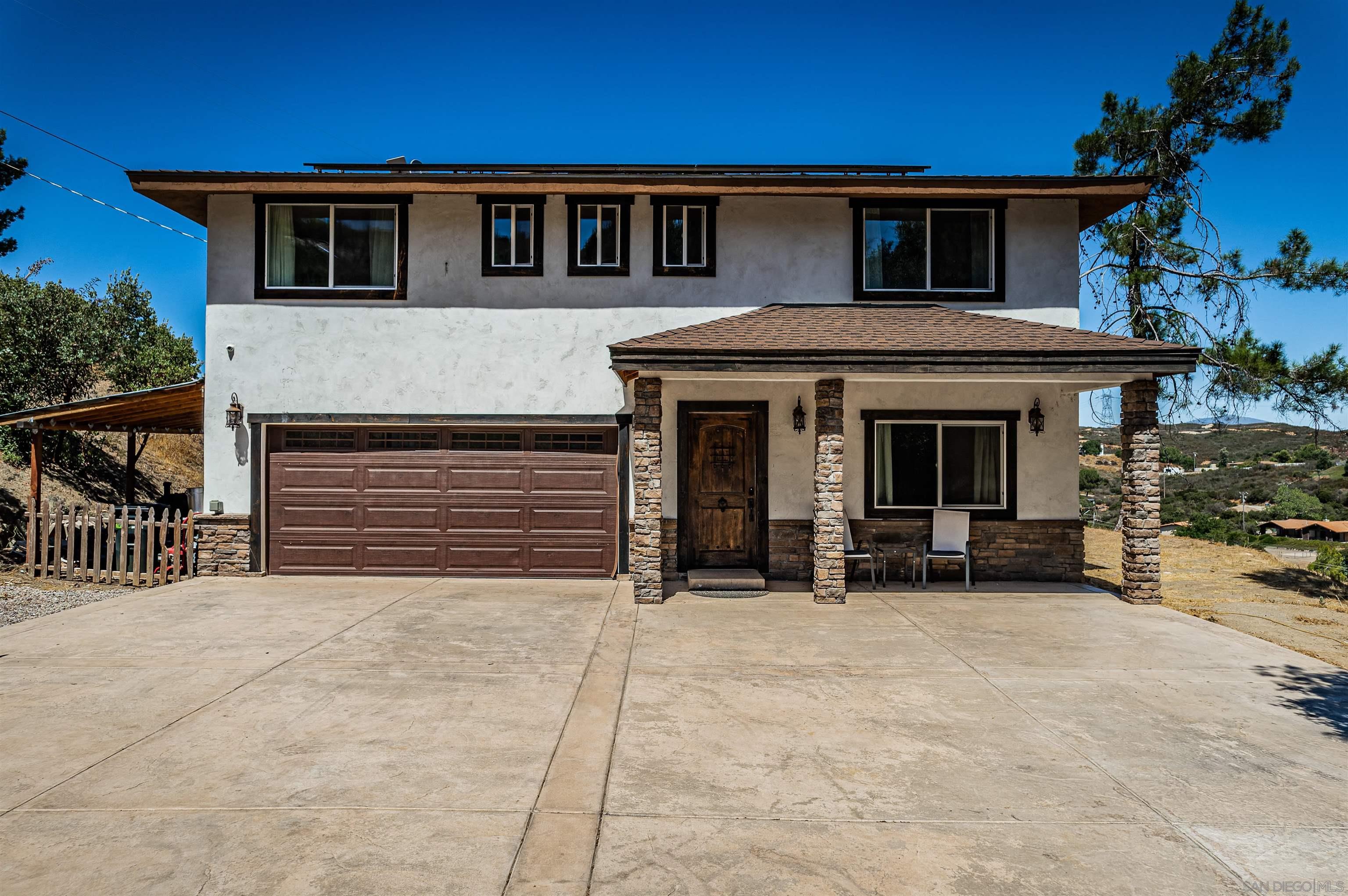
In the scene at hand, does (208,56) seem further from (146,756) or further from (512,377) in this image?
(146,756)

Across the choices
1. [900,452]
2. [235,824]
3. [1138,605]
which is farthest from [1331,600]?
[235,824]

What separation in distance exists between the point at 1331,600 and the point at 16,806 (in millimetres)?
14515

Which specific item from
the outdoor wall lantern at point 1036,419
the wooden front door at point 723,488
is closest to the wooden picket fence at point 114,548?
the wooden front door at point 723,488

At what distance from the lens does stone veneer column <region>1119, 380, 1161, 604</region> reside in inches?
360

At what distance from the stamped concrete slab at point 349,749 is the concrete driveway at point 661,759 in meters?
0.02

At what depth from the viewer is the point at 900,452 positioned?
1070 centimetres

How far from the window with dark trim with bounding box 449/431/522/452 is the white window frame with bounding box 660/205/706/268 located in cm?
349

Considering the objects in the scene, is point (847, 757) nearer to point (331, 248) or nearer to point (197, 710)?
point (197, 710)

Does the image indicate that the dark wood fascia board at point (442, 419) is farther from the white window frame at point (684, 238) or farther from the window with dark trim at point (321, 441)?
the white window frame at point (684, 238)

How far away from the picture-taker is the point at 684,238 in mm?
10727

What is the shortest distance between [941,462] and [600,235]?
6.18 metres

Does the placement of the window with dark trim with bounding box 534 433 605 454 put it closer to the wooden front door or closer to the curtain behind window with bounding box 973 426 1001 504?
the wooden front door

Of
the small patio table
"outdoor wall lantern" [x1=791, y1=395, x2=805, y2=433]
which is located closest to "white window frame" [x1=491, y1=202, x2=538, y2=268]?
"outdoor wall lantern" [x1=791, y1=395, x2=805, y2=433]

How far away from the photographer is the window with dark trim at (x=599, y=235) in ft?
34.8
